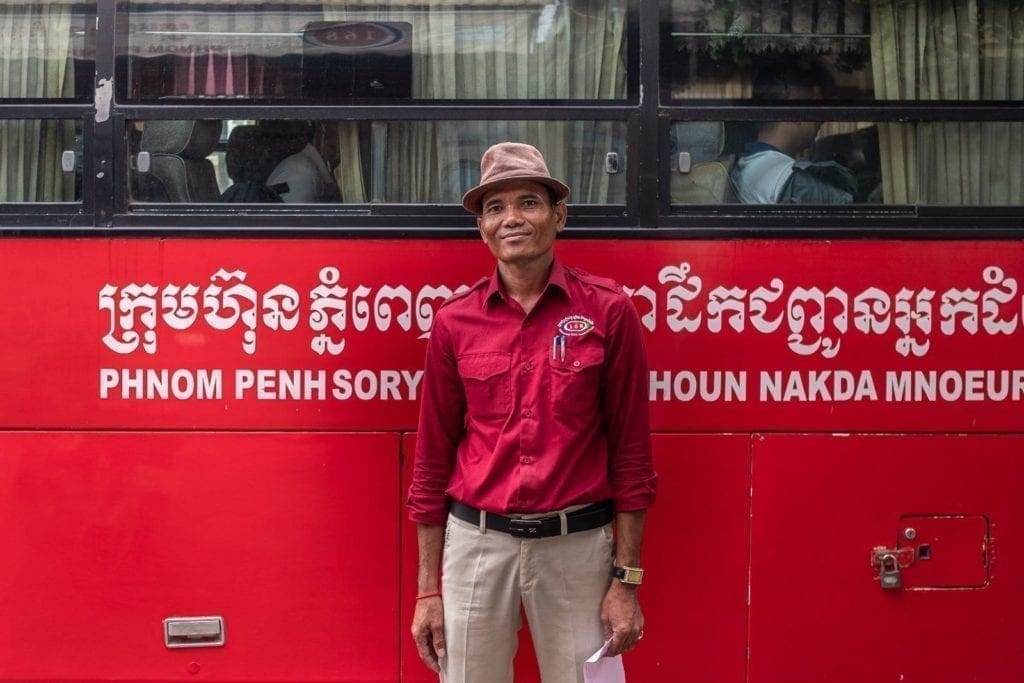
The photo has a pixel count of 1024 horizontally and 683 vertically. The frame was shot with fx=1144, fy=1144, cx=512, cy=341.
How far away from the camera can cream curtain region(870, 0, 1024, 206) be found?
324cm

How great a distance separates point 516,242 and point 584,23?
3.08 feet

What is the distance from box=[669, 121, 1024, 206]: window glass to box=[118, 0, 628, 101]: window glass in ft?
1.29

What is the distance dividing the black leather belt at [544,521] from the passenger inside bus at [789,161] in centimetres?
110

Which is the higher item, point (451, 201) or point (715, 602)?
point (451, 201)

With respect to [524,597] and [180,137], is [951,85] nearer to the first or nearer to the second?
[524,597]

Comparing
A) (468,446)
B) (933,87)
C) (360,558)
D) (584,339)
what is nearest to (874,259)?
(933,87)

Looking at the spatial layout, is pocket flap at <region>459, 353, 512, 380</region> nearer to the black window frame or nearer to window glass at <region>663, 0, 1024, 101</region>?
the black window frame

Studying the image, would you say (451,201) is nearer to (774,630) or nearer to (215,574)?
(215,574)

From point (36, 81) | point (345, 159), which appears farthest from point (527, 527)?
point (36, 81)

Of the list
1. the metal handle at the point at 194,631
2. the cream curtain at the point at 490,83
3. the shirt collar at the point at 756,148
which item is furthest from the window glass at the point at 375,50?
the metal handle at the point at 194,631

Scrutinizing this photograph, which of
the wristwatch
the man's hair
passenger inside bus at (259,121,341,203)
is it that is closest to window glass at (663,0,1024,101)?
the man's hair

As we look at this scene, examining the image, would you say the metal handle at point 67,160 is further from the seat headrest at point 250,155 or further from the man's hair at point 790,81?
the man's hair at point 790,81

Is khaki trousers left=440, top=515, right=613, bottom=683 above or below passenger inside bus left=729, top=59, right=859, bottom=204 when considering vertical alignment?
below

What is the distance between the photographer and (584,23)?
3.23 meters
